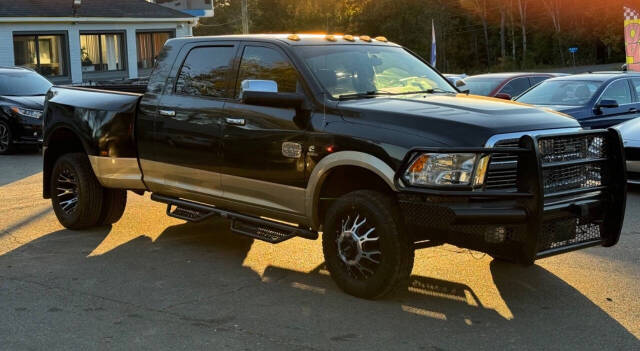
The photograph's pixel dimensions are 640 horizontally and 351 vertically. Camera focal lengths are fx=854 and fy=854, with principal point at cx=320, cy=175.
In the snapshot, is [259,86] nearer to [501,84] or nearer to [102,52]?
[501,84]

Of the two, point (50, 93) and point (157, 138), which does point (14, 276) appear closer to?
point (157, 138)

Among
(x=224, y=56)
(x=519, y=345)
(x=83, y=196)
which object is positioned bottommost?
(x=519, y=345)

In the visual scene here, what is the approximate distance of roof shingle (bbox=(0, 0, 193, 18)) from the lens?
31812mm

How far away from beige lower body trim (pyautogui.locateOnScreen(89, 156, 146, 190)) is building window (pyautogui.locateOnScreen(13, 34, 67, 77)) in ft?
84.4

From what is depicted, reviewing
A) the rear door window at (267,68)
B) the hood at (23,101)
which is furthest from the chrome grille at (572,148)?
the hood at (23,101)

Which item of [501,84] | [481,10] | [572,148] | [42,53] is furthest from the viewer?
[481,10]

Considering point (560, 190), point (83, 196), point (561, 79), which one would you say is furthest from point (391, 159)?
point (561, 79)

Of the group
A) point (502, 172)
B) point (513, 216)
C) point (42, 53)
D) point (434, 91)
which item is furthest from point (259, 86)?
point (42, 53)

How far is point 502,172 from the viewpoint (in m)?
5.53

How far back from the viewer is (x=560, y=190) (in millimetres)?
5797

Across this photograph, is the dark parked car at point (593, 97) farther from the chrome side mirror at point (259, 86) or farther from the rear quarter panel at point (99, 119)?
the chrome side mirror at point (259, 86)

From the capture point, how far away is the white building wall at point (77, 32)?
102 feet

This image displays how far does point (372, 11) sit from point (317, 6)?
5387 mm

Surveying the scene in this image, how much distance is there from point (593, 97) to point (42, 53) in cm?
2502
